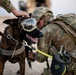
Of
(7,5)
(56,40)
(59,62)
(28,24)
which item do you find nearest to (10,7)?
(7,5)

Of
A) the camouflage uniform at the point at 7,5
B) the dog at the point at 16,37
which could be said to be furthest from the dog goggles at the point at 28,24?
the camouflage uniform at the point at 7,5

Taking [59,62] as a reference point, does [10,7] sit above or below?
above

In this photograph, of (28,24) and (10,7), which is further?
(28,24)

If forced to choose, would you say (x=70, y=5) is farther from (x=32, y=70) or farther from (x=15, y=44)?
(x=15, y=44)

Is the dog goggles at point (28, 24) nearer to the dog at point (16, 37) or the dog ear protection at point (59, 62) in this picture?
the dog at point (16, 37)

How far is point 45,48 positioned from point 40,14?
0.45 m

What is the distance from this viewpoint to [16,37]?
4.08 m

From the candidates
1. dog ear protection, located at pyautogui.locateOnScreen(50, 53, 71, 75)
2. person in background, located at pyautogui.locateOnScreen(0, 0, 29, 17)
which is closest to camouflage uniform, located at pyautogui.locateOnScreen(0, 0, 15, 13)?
person in background, located at pyautogui.locateOnScreen(0, 0, 29, 17)

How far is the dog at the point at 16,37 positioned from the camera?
389cm

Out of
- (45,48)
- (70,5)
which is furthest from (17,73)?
(70,5)

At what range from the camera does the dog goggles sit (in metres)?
3.87

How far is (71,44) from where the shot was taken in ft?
13.0

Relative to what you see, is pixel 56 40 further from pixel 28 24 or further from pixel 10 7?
pixel 10 7

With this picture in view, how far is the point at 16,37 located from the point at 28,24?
0.97ft
